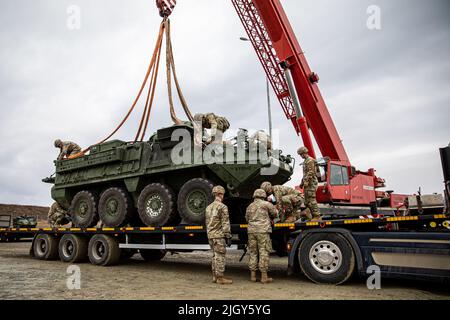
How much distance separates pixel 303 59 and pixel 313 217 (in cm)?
713

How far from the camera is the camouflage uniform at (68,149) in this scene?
1121cm

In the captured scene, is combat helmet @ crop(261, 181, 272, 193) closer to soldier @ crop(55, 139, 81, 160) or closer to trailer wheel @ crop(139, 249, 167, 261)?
trailer wheel @ crop(139, 249, 167, 261)

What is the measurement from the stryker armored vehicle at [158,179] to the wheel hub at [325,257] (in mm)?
1994

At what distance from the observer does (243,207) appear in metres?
8.64

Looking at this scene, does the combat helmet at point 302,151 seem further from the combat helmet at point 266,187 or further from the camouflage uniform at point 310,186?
the combat helmet at point 266,187

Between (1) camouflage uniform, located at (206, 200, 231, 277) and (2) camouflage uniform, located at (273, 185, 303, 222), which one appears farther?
(2) camouflage uniform, located at (273, 185, 303, 222)

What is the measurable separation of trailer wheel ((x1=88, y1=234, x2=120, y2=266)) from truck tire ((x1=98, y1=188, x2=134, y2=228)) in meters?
0.38

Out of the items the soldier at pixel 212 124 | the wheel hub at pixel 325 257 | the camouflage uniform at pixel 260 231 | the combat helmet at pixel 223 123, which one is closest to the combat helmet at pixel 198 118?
the soldier at pixel 212 124

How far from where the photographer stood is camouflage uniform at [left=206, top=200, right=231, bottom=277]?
21.1 feet

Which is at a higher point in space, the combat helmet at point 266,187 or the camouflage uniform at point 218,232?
the combat helmet at point 266,187

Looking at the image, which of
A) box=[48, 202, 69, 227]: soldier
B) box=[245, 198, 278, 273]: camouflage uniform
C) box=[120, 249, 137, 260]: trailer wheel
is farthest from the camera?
box=[48, 202, 69, 227]: soldier

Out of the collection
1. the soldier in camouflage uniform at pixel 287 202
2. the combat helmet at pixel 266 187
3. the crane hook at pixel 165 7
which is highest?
the crane hook at pixel 165 7

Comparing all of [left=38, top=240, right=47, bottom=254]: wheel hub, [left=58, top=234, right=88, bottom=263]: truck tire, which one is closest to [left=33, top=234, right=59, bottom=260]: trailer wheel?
[left=38, top=240, right=47, bottom=254]: wheel hub
